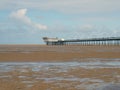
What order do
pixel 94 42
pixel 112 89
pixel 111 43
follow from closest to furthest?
pixel 112 89 → pixel 111 43 → pixel 94 42

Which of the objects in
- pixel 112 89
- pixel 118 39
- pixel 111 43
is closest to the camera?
pixel 112 89

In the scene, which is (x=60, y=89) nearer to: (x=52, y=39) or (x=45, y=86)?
(x=45, y=86)

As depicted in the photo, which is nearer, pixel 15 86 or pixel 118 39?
pixel 15 86

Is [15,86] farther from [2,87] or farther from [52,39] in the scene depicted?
[52,39]

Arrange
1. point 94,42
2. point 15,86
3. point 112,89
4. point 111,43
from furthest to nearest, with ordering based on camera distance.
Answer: point 94,42 → point 111,43 → point 15,86 → point 112,89

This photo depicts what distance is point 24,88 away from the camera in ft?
45.0

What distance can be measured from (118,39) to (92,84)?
12364 cm

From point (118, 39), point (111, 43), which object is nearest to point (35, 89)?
point (118, 39)

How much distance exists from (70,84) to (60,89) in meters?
1.51

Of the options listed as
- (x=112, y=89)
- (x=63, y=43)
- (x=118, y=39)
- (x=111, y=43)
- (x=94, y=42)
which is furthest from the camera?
(x=63, y=43)

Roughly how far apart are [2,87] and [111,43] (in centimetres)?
13942

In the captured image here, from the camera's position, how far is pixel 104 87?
546 inches

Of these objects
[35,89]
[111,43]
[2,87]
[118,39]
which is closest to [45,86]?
[35,89]

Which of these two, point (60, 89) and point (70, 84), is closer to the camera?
point (60, 89)
